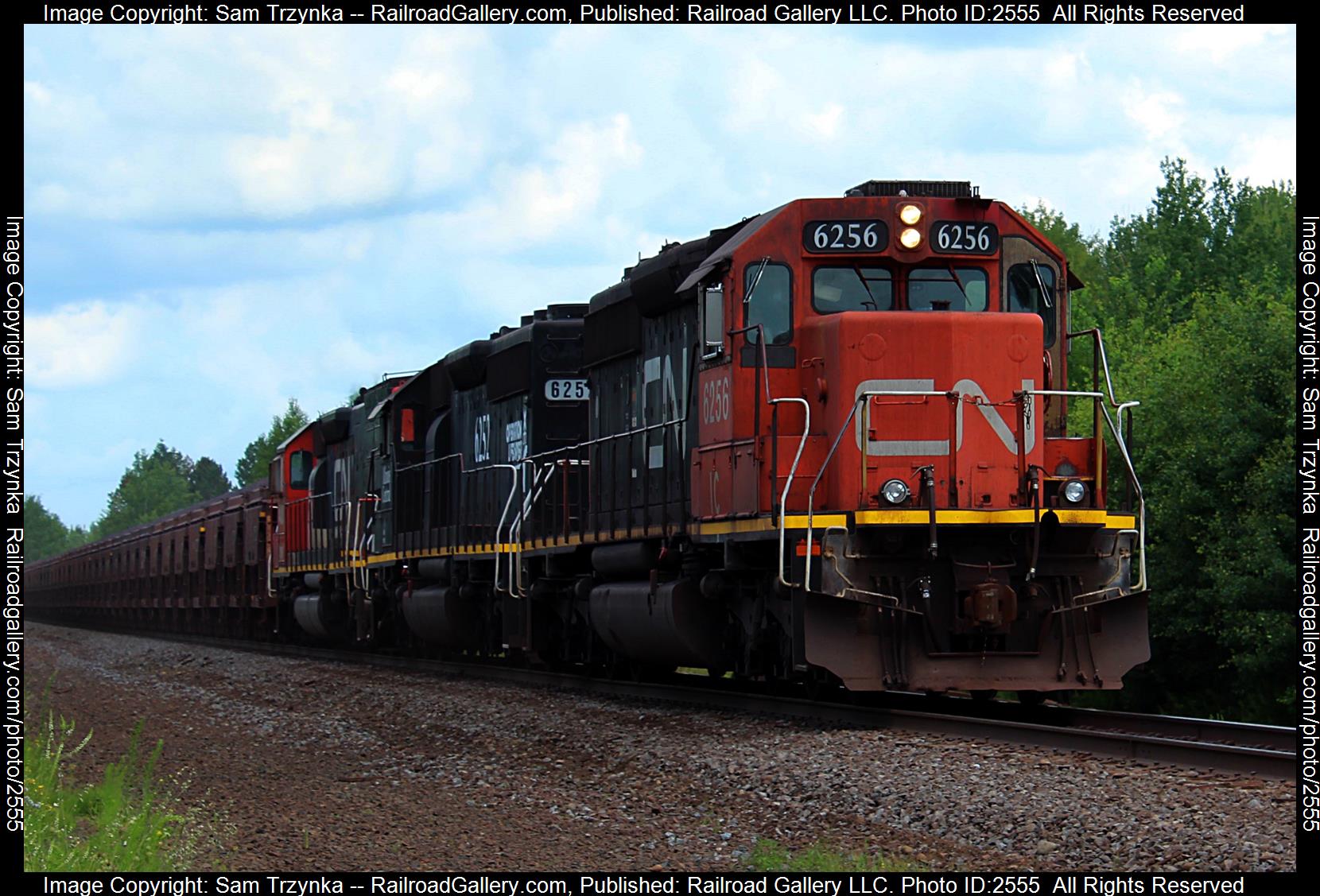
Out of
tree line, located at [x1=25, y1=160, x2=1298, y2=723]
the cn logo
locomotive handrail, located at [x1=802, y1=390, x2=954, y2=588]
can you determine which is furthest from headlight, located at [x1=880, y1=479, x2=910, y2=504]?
tree line, located at [x1=25, y1=160, x2=1298, y2=723]

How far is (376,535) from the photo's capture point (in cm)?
2267

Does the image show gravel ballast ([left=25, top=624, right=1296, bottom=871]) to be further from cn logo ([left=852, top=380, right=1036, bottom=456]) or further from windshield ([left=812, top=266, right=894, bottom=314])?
windshield ([left=812, top=266, right=894, bottom=314])

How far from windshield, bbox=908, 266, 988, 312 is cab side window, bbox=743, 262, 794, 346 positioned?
0.87 m

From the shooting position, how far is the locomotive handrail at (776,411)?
423 inches

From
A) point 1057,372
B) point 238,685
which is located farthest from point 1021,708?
point 238,685

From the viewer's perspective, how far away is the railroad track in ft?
29.0

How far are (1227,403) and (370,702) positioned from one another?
1416cm

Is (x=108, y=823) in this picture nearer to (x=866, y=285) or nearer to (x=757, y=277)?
(x=757, y=277)

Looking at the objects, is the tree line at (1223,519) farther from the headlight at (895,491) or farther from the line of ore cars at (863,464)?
the headlight at (895,491)

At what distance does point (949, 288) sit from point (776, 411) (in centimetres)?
167

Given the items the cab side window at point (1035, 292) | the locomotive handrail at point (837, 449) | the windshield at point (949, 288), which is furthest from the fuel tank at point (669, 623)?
the cab side window at point (1035, 292)

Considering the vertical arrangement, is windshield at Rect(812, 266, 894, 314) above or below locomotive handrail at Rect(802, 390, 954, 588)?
above
